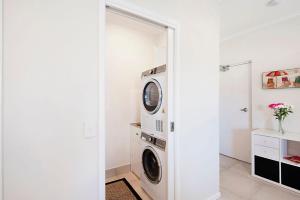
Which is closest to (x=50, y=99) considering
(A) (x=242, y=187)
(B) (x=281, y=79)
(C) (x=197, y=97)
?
(C) (x=197, y=97)

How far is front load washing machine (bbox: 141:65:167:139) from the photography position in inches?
65.9

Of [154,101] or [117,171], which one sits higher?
[154,101]

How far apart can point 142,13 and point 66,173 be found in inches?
51.3

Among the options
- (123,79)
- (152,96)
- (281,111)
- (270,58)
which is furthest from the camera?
(123,79)

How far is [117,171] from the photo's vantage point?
Answer: 104 inches

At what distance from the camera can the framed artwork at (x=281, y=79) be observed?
2.34 m

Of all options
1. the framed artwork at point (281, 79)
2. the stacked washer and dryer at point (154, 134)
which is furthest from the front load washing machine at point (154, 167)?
the framed artwork at point (281, 79)

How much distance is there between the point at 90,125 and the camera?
1.07 m

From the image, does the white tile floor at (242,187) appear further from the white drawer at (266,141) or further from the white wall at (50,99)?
the white wall at (50,99)

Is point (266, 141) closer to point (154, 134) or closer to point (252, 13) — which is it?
point (154, 134)

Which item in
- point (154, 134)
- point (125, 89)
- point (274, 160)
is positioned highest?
point (125, 89)

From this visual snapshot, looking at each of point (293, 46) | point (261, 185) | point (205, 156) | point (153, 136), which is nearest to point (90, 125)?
point (153, 136)

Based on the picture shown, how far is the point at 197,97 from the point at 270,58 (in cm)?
187

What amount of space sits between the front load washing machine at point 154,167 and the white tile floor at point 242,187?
203 millimetres
